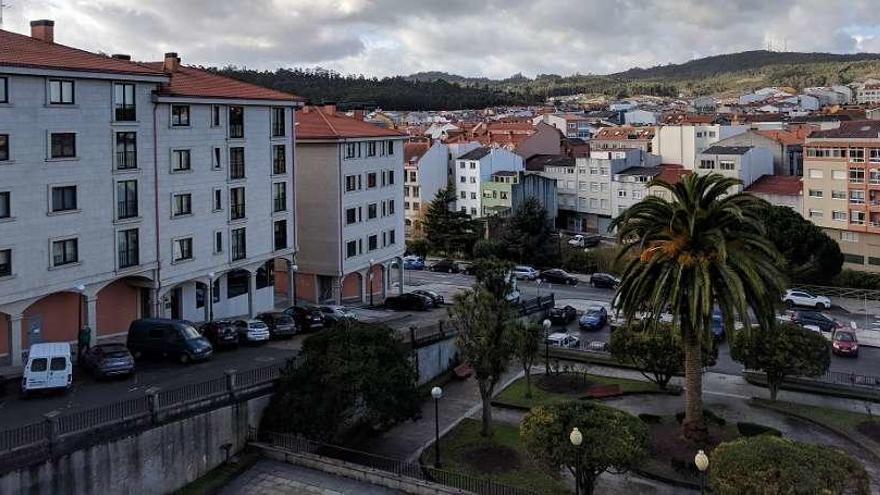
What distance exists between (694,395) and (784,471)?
371 inches

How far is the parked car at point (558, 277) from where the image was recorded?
71.2 metres

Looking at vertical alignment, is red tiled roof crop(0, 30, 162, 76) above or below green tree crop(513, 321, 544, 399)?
above

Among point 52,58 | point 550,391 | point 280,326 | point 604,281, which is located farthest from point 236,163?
point 604,281

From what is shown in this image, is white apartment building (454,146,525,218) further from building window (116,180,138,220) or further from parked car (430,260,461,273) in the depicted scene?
building window (116,180,138,220)

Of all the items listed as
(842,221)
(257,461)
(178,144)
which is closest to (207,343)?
(257,461)

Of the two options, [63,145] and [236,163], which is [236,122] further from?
[63,145]

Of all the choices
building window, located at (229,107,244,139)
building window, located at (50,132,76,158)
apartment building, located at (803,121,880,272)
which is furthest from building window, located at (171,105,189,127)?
apartment building, located at (803,121,880,272)

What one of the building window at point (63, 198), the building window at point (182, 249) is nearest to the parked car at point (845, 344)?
the building window at point (182, 249)

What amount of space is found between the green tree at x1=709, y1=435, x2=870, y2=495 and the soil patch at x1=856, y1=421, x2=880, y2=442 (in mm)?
10880

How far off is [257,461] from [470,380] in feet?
42.9

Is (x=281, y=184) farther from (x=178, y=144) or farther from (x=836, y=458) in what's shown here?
(x=836, y=458)

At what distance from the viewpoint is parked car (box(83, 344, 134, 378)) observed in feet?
103

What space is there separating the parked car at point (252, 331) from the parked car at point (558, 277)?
3678 cm

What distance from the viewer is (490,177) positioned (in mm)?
95875
